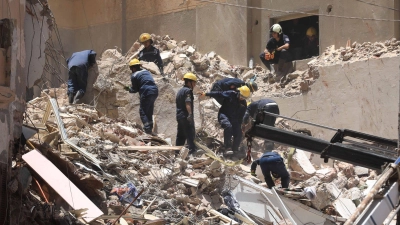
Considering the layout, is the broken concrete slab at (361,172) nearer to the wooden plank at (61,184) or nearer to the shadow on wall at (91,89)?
the shadow on wall at (91,89)

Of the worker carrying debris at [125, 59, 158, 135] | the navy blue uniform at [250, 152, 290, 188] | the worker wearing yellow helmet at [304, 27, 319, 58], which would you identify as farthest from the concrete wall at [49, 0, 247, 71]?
the navy blue uniform at [250, 152, 290, 188]

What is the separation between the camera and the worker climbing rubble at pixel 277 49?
46.1 ft

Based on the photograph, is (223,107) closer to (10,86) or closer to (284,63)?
(284,63)

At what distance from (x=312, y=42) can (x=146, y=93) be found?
4788 millimetres

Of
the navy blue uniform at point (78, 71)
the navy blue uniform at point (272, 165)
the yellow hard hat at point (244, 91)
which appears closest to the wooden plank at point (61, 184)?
the navy blue uniform at point (272, 165)

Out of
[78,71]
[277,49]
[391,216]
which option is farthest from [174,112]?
[391,216]

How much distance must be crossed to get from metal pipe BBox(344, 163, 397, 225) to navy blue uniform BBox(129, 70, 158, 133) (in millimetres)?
6929

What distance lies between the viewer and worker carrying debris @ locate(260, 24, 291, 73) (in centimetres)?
1404

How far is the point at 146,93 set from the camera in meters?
11.5

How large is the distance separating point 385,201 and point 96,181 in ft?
11.9

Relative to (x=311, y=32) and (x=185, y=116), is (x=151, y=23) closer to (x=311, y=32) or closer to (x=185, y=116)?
(x=311, y=32)

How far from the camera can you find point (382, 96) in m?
12.2

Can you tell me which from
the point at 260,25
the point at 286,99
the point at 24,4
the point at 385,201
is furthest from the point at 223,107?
the point at 385,201

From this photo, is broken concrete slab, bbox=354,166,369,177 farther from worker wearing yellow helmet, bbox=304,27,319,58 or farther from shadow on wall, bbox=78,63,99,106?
shadow on wall, bbox=78,63,99,106
